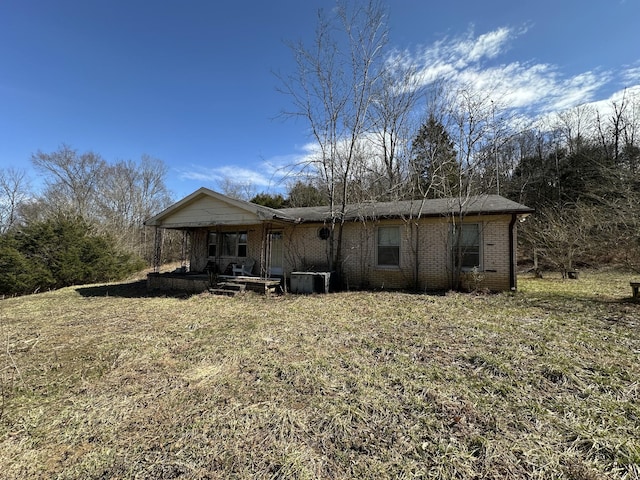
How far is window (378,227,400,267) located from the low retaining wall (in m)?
6.43

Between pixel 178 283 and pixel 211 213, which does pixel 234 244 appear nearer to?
pixel 211 213

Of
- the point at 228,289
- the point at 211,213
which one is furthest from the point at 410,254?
the point at 211,213

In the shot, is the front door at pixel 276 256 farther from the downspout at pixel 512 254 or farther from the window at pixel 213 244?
the downspout at pixel 512 254

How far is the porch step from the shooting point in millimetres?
9658

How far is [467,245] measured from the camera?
9.78 meters

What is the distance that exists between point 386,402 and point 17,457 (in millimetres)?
3115

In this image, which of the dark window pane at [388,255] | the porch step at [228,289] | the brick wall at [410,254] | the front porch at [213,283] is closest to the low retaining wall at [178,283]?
the front porch at [213,283]

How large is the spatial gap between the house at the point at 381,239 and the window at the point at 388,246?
36 millimetres

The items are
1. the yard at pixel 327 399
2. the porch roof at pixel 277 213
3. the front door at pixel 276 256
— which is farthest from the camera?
the front door at pixel 276 256

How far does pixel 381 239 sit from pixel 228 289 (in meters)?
5.74

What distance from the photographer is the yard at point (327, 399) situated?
2.20 metres

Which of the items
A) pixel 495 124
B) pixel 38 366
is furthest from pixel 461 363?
pixel 495 124

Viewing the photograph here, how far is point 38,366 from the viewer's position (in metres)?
4.09

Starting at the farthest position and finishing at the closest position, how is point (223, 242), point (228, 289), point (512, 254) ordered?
point (223, 242)
point (228, 289)
point (512, 254)
